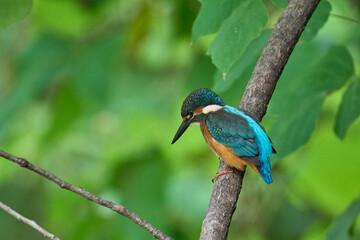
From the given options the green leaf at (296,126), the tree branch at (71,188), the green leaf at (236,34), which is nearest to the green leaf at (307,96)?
the green leaf at (296,126)

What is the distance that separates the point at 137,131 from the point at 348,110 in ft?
6.09

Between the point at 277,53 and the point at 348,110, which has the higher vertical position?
the point at 277,53

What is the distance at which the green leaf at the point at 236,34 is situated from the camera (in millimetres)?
1746

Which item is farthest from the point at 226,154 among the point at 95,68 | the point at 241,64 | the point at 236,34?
the point at 95,68

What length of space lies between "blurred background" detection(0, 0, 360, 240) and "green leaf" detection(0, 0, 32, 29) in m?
1.21

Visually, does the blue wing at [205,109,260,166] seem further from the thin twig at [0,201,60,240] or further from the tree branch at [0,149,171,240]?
the thin twig at [0,201,60,240]

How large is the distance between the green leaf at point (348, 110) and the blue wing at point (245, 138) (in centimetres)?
29

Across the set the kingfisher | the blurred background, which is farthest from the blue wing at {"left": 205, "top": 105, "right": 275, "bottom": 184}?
the blurred background

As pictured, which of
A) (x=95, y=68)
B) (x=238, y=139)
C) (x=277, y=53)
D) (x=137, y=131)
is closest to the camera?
(x=277, y=53)

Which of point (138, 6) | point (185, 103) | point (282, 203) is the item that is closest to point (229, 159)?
point (185, 103)

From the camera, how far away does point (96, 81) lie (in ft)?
10.1

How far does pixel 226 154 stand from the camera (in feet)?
6.63

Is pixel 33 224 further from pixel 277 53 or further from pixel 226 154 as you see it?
pixel 277 53

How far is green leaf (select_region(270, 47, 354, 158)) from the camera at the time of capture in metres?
2.12
